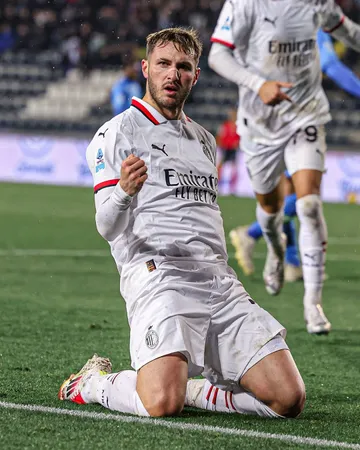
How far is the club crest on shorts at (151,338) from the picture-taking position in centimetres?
415

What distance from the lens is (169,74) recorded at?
4.39 meters

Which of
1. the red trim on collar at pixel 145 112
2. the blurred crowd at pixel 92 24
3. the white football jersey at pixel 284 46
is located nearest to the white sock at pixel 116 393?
the red trim on collar at pixel 145 112

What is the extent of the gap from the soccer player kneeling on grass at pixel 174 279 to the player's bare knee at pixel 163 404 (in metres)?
0.01

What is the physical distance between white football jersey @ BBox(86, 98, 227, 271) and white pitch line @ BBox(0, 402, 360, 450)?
0.68 metres

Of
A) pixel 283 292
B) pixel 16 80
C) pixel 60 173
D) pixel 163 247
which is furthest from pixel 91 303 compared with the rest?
pixel 16 80

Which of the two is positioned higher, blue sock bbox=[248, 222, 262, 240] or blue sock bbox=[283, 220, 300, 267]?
blue sock bbox=[248, 222, 262, 240]

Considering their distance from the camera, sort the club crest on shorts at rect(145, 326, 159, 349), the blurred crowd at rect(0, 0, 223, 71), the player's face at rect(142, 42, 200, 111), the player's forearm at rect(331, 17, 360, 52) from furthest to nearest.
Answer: the blurred crowd at rect(0, 0, 223, 71) < the player's forearm at rect(331, 17, 360, 52) < the player's face at rect(142, 42, 200, 111) < the club crest on shorts at rect(145, 326, 159, 349)

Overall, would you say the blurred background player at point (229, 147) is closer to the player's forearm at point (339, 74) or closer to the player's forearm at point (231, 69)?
the player's forearm at point (339, 74)

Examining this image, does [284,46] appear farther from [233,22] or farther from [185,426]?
[185,426]

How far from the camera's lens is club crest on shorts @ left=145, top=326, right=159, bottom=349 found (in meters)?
4.15

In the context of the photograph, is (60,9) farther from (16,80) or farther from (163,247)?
(163,247)

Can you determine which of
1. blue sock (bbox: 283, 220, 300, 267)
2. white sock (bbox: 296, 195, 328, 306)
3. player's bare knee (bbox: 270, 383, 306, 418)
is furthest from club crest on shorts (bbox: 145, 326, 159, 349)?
blue sock (bbox: 283, 220, 300, 267)

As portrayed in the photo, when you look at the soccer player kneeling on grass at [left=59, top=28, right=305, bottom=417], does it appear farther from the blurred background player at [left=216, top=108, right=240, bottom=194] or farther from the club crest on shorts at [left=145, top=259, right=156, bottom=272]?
the blurred background player at [left=216, top=108, right=240, bottom=194]

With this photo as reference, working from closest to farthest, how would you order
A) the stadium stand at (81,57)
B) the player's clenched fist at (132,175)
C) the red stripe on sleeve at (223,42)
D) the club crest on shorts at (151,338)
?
1. the player's clenched fist at (132,175)
2. the club crest on shorts at (151,338)
3. the red stripe on sleeve at (223,42)
4. the stadium stand at (81,57)
